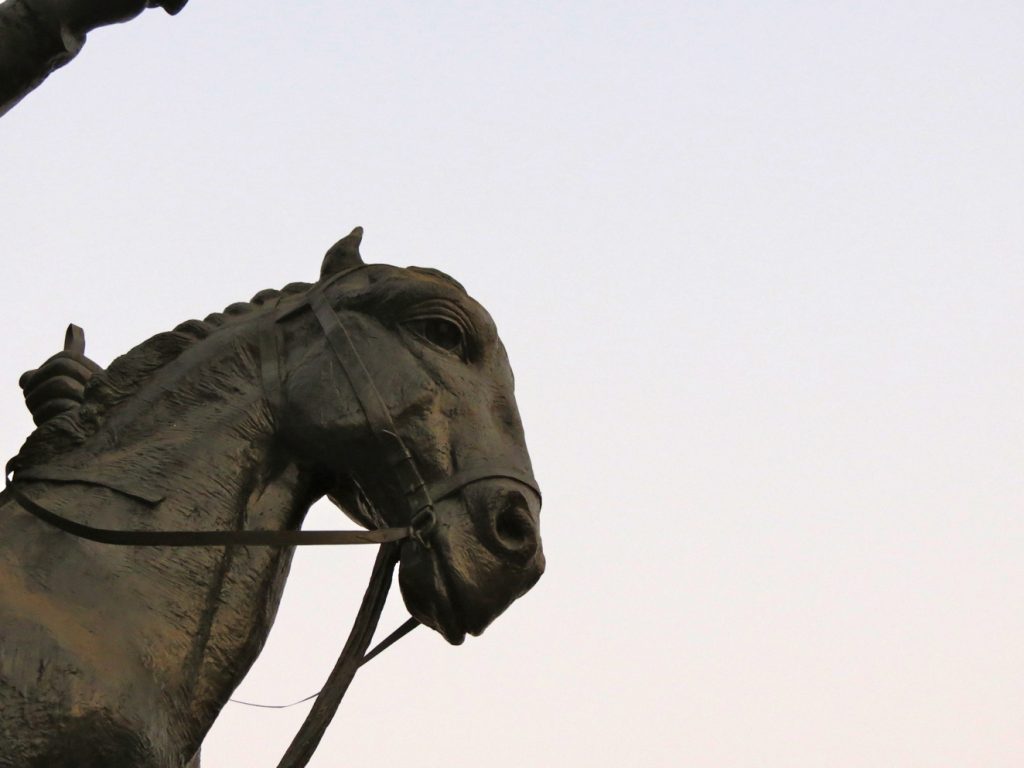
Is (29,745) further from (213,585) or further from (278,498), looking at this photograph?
(278,498)

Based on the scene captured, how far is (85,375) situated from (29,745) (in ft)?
5.37

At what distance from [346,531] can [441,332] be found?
0.84m

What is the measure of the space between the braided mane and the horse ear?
0.33m

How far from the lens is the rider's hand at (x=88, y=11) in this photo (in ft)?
21.0

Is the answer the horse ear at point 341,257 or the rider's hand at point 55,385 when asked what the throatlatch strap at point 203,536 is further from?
the horse ear at point 341,257

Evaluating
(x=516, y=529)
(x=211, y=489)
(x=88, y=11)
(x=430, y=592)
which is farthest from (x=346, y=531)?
(x=88, y=11)

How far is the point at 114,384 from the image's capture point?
6355 millimetres

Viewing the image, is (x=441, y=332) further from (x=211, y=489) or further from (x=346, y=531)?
(x=211, y=489)

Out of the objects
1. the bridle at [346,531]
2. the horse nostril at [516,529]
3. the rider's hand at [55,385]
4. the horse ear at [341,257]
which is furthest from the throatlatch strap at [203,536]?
the horse ear at [341,257]

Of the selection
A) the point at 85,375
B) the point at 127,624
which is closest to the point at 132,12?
the point at 85,375

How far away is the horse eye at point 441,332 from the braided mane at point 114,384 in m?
0.62

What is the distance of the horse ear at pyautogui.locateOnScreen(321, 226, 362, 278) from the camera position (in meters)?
6.97

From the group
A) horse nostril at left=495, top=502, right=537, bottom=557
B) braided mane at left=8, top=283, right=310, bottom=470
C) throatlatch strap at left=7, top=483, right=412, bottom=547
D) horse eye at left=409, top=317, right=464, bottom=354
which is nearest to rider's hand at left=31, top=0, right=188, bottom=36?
braided mane at left=8, top=283, right=310, bottom=470

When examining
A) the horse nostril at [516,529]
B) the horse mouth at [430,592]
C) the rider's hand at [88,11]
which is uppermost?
the rider's hand at [88,11]
